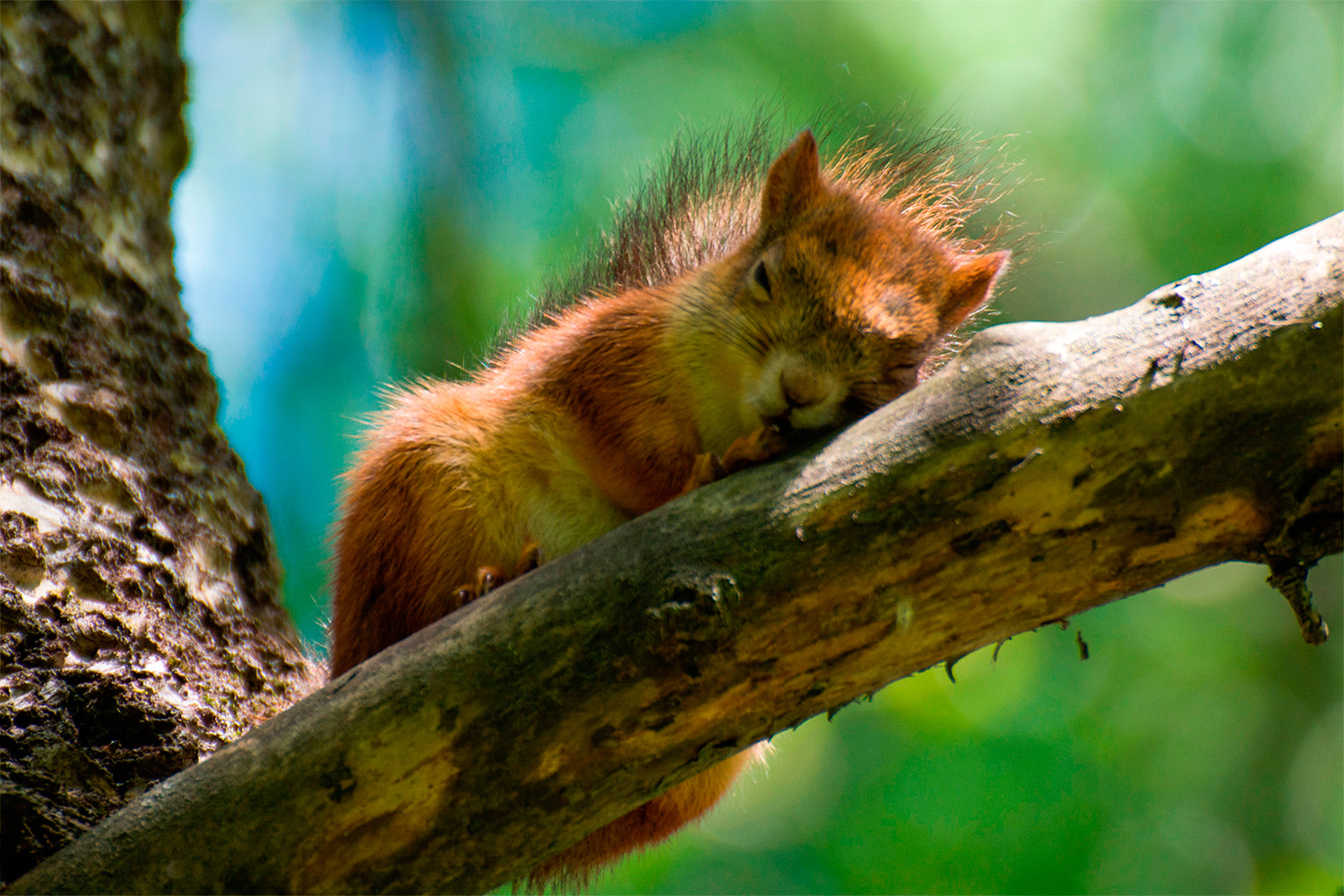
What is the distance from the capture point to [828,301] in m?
2.22

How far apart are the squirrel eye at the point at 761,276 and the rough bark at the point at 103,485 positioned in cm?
163

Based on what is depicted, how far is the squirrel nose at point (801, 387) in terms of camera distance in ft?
6.62

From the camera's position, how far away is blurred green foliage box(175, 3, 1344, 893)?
193 inches

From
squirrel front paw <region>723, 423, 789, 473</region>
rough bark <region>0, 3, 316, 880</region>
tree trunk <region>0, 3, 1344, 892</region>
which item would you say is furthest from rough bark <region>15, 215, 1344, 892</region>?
rough bark <region>0, 3, 316, 880</region>

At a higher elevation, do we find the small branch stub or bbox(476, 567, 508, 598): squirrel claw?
bbox(476, 567, 508, 598): squirrel claw

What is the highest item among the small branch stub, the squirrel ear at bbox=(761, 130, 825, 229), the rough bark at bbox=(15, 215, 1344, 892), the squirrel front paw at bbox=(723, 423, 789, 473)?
the squirrel ear at bbox=(761, 130, 825, 229)

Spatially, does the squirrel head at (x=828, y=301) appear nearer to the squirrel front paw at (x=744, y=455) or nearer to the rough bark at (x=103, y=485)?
the squirrel front paw at (x=744, y=455)

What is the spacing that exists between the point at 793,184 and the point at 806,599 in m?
1.44

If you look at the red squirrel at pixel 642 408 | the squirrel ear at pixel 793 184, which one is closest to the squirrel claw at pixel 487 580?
the red squirrel at pixel 642 408

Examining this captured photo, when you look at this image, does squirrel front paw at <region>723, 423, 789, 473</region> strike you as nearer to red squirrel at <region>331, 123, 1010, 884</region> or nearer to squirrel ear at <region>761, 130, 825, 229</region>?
red squirrel at <region>331, 123, 1010, 884</region>

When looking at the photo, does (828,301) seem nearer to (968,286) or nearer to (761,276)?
(761,276)

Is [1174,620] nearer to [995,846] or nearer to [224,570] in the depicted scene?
[995,846]

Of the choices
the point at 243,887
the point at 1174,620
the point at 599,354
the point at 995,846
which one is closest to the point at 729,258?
the point at 599,354

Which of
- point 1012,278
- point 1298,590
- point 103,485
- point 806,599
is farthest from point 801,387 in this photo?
point 1012,278
